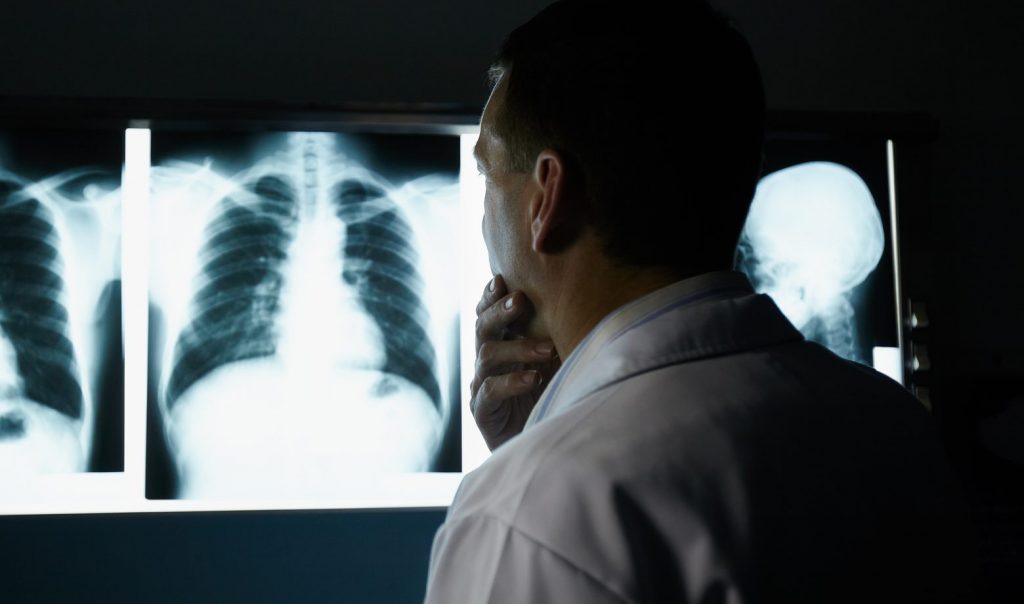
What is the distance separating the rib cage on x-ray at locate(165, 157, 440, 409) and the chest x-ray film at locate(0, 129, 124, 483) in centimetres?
12

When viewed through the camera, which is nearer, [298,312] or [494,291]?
[494,291]

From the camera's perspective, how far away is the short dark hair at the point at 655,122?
2.06 ft

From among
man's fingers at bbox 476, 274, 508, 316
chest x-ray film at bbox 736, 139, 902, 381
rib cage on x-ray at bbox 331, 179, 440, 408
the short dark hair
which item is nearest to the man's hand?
man's fingers at bbox 476, 274, 508, 316

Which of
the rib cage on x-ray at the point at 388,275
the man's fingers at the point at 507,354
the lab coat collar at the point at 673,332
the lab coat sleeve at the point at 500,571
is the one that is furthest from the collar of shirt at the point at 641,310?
the rib cage on x-ray at the point at 388,275

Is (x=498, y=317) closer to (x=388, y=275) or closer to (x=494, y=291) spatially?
(x=494, y=291)

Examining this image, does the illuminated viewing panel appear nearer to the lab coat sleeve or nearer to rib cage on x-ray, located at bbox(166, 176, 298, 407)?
rib cage on x-ray, located at bbox(166, 176, 298, 407)

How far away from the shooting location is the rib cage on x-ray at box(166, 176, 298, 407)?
1415 mm

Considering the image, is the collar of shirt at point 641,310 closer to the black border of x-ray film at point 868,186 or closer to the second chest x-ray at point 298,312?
the second chest x-ray at point 298,312

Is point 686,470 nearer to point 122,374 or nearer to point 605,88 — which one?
point 605,88

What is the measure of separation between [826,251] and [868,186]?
0.48 feet

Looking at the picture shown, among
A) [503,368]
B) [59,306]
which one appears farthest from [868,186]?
[59,306]

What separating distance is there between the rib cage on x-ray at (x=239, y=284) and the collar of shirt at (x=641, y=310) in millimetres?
904

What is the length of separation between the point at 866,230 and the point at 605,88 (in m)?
1.11

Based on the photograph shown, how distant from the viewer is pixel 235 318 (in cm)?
143
